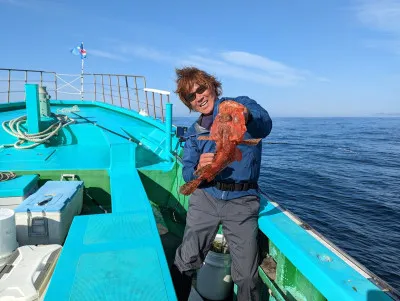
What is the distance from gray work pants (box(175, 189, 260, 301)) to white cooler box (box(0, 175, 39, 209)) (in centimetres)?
219

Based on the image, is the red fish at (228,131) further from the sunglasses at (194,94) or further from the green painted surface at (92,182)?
the green painted surface at (92,182)

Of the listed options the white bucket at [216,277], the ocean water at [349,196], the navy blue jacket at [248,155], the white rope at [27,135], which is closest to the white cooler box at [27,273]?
the navy blue jacket at [248,155]

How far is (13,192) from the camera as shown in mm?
3680

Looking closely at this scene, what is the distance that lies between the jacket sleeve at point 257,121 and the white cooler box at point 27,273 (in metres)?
1.98

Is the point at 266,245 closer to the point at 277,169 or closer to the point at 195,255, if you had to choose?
the point at 195,255

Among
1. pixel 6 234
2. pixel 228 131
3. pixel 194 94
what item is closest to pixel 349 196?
pixel 194 94

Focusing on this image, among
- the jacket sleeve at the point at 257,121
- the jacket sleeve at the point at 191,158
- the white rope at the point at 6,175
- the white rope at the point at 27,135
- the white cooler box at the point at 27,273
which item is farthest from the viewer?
the white rope at the point at 27,135

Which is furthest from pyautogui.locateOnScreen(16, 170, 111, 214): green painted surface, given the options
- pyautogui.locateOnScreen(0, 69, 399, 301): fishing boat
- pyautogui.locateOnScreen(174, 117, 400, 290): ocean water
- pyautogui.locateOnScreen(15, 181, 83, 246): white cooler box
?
pyautogui.locateOnScreen(174, 117, 400, 290): ocean water

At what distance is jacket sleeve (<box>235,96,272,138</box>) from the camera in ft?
8.60

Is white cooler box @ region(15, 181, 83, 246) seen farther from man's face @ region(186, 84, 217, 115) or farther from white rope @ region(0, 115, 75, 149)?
white rope @ region(0, 115, 75, 149)

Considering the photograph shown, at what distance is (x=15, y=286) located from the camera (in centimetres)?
205

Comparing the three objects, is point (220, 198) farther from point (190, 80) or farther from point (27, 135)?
point (27, 135)

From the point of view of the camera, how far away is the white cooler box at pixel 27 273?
200cm

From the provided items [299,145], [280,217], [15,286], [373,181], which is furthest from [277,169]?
[15,286]
